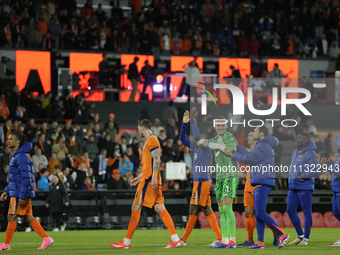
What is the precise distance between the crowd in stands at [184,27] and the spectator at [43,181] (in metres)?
9.00

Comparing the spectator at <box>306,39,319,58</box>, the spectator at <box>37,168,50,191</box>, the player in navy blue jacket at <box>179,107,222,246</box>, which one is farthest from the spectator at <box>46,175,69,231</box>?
the spectator at <box>306,39,319,58</box>

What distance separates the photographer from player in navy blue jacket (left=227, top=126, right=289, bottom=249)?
11.0 metres

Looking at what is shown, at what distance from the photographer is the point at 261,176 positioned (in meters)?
11.0

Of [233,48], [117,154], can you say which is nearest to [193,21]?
[233,48]

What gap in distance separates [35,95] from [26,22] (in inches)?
138

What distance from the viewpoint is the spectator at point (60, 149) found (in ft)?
67.9

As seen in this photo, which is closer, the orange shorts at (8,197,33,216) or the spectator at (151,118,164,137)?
the orange shorts at (8,197,33,216)

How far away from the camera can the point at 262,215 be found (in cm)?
1094

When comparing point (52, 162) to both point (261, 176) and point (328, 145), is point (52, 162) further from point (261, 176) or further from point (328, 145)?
point (261, 176)

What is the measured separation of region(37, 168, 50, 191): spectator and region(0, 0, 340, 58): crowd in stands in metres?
9.00

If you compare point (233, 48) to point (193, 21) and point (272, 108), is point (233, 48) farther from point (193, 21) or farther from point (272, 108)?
point (272, 108)

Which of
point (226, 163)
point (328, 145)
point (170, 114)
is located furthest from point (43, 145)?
point (226, 163)

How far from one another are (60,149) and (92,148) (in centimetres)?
122

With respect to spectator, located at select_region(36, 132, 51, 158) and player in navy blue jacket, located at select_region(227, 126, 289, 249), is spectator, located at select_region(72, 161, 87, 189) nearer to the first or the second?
spectator, located at select_region(36, 132, 51, 158)
